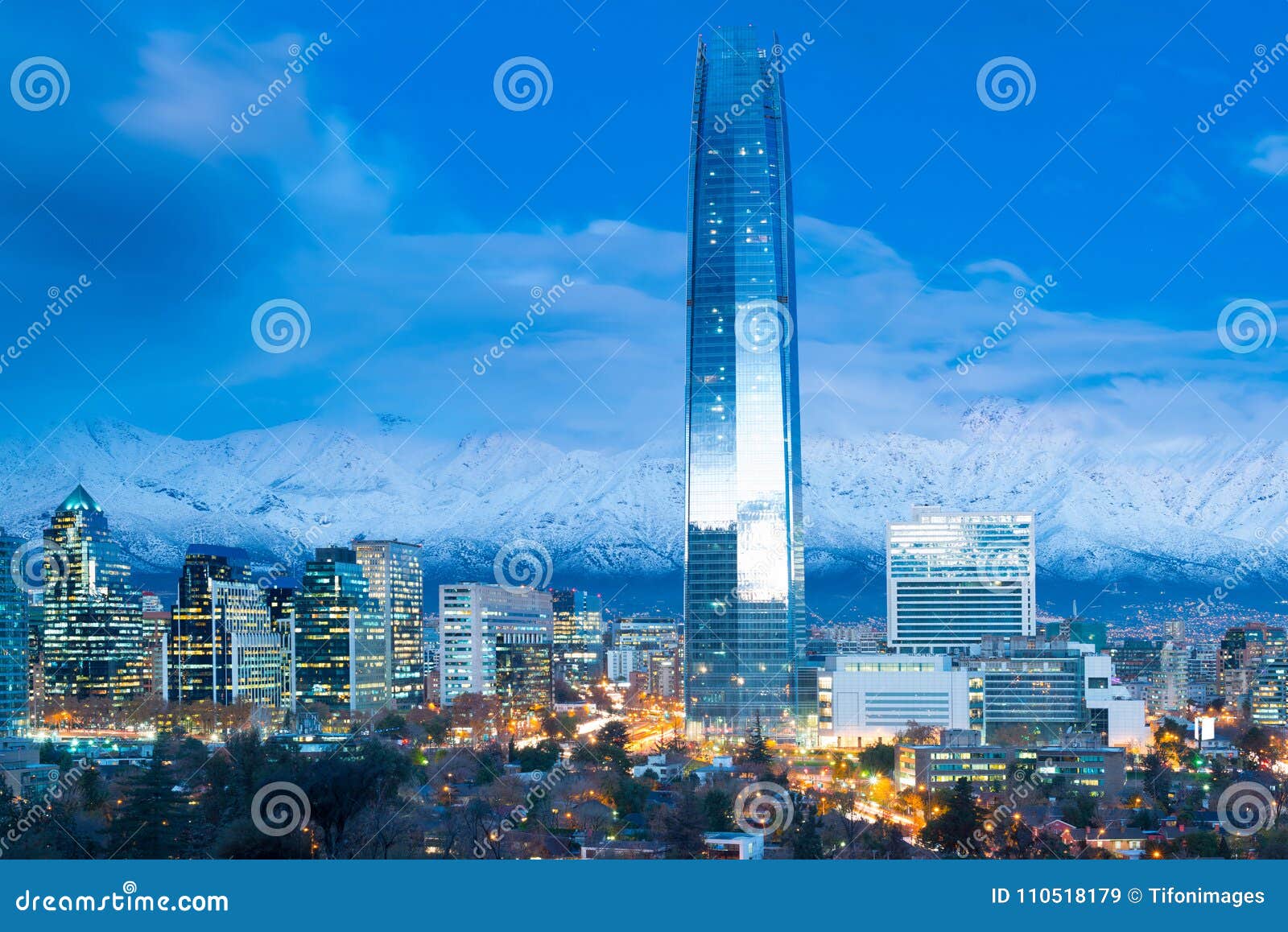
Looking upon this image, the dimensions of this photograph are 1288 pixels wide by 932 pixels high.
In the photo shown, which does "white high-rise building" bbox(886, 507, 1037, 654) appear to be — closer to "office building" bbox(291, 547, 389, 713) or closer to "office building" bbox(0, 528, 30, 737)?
"office building" bbox(291, 547, 389, 713)

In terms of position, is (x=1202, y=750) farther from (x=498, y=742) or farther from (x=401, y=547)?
(x=401, y=547)

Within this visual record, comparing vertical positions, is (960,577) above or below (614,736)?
above

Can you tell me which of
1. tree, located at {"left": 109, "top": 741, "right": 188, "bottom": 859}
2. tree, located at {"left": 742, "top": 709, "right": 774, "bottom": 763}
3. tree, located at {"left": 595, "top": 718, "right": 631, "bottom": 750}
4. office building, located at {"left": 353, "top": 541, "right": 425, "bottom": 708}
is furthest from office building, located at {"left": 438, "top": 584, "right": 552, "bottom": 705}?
tree, located at {"left": 109, "top": 741, "right": 188, "bottom": 859}

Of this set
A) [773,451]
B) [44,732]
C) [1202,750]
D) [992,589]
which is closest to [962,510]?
[992,589]

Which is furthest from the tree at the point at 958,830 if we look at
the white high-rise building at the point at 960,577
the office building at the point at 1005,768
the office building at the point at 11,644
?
the white high-rise building at the point at 960,577

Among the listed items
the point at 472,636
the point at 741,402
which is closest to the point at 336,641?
the point at 472,636

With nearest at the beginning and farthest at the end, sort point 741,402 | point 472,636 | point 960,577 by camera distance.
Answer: point 741,402, point 960,577, point 472,636

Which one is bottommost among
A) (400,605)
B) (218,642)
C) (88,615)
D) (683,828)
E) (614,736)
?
(683,828)

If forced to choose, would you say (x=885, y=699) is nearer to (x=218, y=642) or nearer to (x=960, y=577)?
(x=960, y=577)

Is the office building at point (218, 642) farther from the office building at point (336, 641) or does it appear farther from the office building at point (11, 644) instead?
the office building at point (11, 644)
